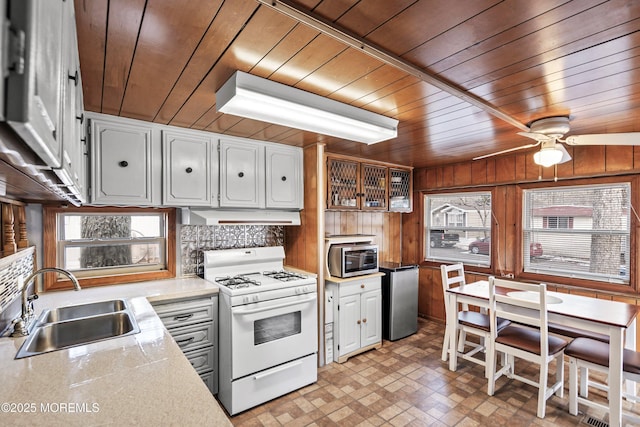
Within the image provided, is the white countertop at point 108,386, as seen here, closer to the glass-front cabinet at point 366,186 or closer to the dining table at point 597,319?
the glass-front cabinet at point 366,186

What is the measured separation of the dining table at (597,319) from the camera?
2.14m

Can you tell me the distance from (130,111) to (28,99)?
7.07 ft

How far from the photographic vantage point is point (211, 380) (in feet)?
8.55

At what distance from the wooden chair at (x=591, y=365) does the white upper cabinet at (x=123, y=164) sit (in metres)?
3.44

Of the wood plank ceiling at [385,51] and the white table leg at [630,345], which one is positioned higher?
the wood plank ceiling at [385,51]

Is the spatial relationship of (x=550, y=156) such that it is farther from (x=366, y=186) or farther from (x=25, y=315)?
(x=25, y=315)

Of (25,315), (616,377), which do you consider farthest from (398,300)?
(25,315)

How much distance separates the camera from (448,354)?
3.41m

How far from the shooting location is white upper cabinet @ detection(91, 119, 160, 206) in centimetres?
233

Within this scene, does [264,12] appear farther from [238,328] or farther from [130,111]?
[238,328]

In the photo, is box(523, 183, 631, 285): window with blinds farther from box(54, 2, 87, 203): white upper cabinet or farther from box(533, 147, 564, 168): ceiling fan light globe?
box(54, 2, 87, 203): white upper cabinet

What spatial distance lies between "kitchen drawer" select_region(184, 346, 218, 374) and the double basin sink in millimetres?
706

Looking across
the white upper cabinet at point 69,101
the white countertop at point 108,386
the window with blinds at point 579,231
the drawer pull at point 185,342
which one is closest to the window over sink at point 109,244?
the drawer pull at point 185,342

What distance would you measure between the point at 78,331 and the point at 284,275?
1612 mm
